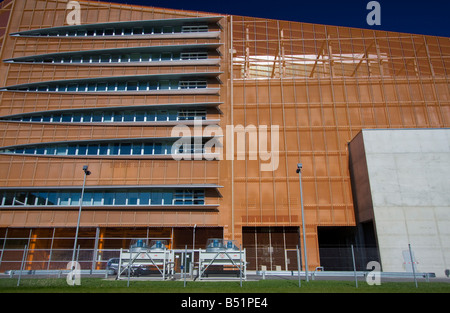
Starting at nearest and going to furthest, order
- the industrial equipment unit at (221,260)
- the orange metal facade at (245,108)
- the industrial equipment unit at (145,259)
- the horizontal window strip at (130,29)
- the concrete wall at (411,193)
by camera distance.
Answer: the industrial equipment unit at (221,260)
the industrial equipment unit at (145,259)
the concrete wall at (411,193)
the orange metal facade at (245,108)
the horizontal window strip at (130,29)

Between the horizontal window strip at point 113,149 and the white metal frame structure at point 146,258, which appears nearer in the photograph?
the white metal frame structure at point 146,258

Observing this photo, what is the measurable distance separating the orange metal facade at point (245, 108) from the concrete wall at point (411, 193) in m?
4.76

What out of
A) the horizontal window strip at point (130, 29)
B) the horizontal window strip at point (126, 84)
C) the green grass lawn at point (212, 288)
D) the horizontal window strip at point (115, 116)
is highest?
the horizontal window strip at point (130, 29)

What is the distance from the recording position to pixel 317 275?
2789 centimetres

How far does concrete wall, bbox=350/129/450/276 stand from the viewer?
2970 centimetres

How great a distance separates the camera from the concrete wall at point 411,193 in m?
29.7

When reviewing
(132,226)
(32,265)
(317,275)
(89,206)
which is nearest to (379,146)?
(317,275)

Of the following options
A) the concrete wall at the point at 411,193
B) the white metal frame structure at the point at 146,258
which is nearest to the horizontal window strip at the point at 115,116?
the concrete wall at the point at 411,193

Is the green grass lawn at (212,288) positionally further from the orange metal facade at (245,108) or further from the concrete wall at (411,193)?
the orange metal facade at (245,108)

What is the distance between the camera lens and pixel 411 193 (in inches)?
1238

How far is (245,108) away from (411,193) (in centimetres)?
1979
